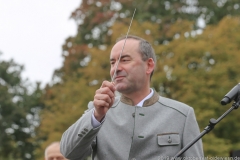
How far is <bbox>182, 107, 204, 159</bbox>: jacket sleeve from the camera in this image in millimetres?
4562

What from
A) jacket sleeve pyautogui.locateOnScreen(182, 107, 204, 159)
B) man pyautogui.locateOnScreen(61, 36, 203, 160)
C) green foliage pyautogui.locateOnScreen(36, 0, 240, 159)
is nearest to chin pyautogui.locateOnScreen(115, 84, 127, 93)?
man pyautogui.locateOnScreen(61, 36, 203, 160)

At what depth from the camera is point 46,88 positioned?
103ft

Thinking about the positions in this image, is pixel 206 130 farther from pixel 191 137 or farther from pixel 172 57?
pixel 172 57

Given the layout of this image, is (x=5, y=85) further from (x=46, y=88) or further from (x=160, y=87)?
(x=160, y=87)

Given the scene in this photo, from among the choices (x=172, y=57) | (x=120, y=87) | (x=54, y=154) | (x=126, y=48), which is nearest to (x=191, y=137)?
(x=120, y=87)

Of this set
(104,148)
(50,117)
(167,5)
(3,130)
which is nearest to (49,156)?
(104,148)

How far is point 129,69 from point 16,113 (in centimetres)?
3420

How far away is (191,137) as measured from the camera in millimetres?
4641

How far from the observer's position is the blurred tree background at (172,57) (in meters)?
22.4

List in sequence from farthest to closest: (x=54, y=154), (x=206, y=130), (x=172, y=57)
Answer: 1. (x=172, y=57)
2. (x=54, y=154)
3. (x=206, y=130)

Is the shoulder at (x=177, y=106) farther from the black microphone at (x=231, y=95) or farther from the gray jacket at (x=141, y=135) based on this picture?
→ the black microphone at (x=231, y=95)

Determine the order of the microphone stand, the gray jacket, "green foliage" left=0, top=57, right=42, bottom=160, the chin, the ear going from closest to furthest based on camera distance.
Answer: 1. the microphone stand
2. the gray jacket
3. the chin
4. the ear
5. "green foliage" left=0, top=57, right=42, bottom=160

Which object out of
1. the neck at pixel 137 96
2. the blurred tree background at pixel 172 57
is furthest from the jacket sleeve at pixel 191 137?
the blurred tree background at pixel 172 57

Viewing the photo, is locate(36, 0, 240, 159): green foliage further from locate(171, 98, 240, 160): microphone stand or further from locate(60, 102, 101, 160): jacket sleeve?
locate(171, 98, 240, 160): microphone stand
